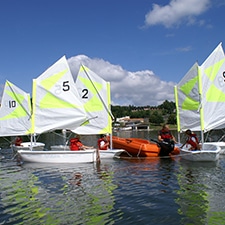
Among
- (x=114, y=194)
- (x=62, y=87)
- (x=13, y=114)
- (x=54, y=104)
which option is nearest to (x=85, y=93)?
(x=62, y=87)

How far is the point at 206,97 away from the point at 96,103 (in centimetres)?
729

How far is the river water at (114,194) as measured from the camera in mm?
7734

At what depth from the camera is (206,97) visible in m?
17.7

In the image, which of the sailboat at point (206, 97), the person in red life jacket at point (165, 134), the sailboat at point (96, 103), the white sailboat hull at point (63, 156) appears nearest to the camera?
the white sailboat hull at point (63, 156)

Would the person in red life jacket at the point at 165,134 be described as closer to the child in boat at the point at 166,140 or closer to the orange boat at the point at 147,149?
the child in boat at the point at 166,140

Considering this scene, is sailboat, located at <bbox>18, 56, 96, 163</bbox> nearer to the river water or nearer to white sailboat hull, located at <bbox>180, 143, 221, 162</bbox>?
the river water

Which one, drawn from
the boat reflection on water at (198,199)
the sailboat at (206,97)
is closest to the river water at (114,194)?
the boat reflection on water at (198,199)

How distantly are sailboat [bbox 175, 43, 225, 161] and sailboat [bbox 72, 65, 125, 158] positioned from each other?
17.2 feet

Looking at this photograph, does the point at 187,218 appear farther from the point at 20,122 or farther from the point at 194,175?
the point at 20,122

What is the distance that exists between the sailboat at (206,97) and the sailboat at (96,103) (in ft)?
17.2

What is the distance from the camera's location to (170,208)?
839cm

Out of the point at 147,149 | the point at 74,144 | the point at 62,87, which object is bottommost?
the point at 147,149

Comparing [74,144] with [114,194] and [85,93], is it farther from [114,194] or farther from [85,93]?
[114,194]

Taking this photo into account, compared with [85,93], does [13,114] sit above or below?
below
